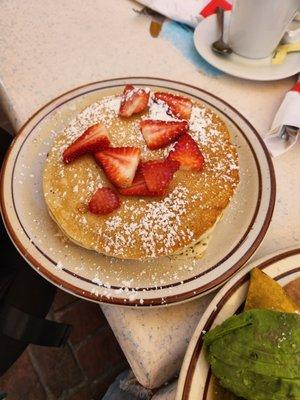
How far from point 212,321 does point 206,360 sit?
0.19ft

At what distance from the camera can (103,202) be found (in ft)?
2.35

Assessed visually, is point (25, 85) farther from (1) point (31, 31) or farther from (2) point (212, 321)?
(2) point (212, 321)

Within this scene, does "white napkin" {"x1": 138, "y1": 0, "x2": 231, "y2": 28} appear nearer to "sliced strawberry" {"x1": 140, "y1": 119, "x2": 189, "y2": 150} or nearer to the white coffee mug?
the white coffee mug

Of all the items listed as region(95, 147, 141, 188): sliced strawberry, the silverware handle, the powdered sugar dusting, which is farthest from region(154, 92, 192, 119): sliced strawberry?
the silverware handle

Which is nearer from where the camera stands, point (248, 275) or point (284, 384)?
point (284, 384)

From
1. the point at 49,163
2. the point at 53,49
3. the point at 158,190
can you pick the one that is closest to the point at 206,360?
the point at 158,190

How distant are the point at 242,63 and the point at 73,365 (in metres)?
1.23

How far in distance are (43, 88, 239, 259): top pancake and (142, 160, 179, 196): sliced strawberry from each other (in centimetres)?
2

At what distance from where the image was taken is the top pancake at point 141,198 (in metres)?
0.70

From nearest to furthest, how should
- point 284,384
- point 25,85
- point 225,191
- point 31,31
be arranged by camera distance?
point 284,384 < point 225,191 < point 25,85 < point 31,31

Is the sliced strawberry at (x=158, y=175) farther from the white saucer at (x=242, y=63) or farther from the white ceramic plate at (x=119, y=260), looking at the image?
the white saucer at (x=242, y=63)

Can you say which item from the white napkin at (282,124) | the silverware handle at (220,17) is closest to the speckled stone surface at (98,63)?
the white napkin at (282,124)

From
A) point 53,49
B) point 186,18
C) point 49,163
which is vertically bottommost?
point 49,163

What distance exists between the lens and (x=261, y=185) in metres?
0.81
